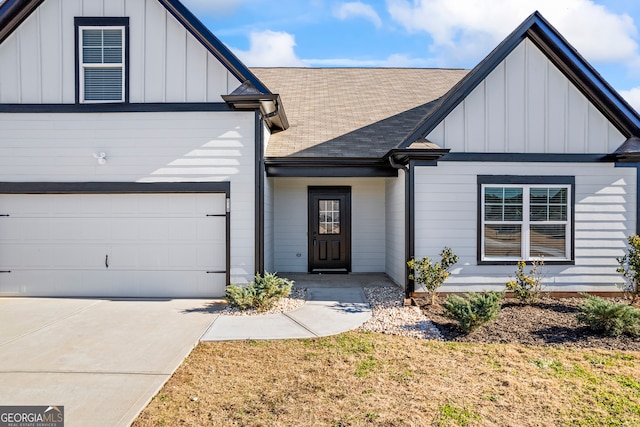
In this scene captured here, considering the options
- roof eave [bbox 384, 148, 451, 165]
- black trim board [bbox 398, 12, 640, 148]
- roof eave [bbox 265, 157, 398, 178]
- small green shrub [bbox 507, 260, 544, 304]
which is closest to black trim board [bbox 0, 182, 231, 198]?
roof eave [bbox 265, 157, 398, 178]

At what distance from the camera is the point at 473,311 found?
6.06 metres

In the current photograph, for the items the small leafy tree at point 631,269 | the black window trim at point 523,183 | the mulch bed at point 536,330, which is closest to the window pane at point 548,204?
the black window trim at point 523,183

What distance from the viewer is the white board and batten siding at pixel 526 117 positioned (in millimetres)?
8195

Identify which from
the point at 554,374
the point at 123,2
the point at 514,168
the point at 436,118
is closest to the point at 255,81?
the point at 123,2

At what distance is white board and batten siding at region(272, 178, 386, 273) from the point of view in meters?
11.3

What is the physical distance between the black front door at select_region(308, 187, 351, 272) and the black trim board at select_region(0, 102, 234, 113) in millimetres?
4001

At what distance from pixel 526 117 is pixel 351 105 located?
16.8 feet

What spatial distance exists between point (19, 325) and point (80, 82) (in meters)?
4.81

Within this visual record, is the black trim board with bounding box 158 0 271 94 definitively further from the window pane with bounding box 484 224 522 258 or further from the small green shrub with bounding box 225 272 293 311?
the window pane with bounding box 484 224 522 258

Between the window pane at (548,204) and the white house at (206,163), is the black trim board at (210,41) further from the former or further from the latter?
the window pane at (548,204)

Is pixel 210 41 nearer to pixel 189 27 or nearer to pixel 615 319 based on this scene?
pixel 189 27

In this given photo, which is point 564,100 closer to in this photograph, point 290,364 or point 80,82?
point 290,364

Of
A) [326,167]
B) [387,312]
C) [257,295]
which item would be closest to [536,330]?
[387,312]

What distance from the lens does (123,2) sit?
8.13 metres
